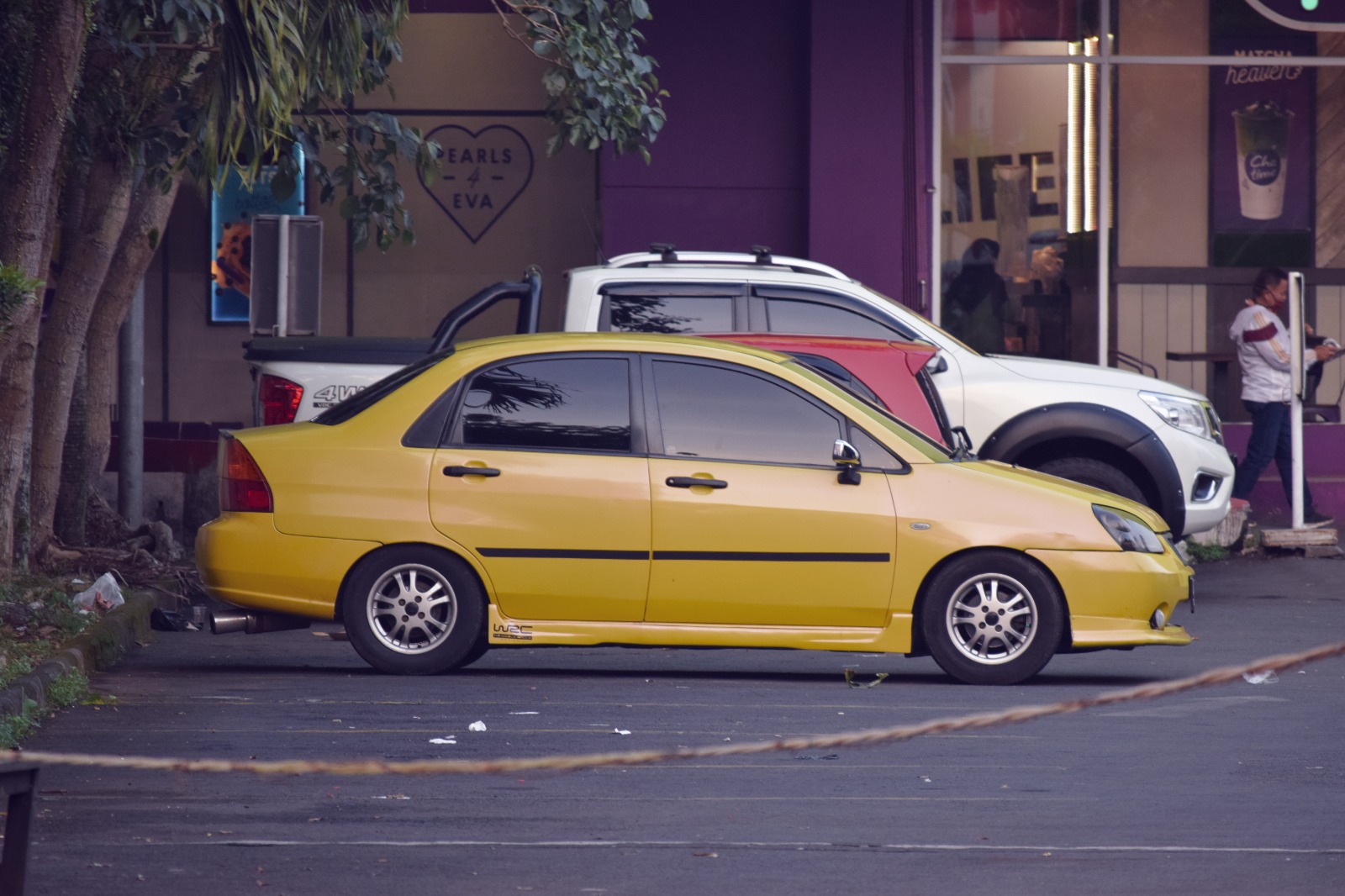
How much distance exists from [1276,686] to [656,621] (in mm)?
2896

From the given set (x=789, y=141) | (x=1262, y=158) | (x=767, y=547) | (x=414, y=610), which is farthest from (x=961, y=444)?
(x=1262, y=158)

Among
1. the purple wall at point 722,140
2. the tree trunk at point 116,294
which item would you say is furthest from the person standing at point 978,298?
the tree trunk at point 116,294

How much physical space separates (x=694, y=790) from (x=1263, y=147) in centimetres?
1218

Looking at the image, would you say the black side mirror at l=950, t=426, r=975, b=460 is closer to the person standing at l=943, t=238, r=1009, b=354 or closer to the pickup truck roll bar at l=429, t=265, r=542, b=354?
the pickup truck roll bar at l=429, t=265, r=542, b=354

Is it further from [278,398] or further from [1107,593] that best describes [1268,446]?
[278,398]

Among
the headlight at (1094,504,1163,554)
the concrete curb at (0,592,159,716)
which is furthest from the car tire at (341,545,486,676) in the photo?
the headlight at (1094,504,1163,554)

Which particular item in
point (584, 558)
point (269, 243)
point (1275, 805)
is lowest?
point (1275, 805)

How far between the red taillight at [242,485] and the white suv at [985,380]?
9.87ft

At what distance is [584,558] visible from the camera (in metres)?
8.57

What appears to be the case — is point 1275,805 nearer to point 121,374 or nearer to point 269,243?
point 269,243

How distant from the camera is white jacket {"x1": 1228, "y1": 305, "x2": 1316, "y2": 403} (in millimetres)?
14773

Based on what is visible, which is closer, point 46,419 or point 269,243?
point 46,419

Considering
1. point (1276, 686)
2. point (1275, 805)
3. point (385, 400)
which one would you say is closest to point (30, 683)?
point (385, 400)

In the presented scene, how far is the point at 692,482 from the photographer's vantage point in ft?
28.1
